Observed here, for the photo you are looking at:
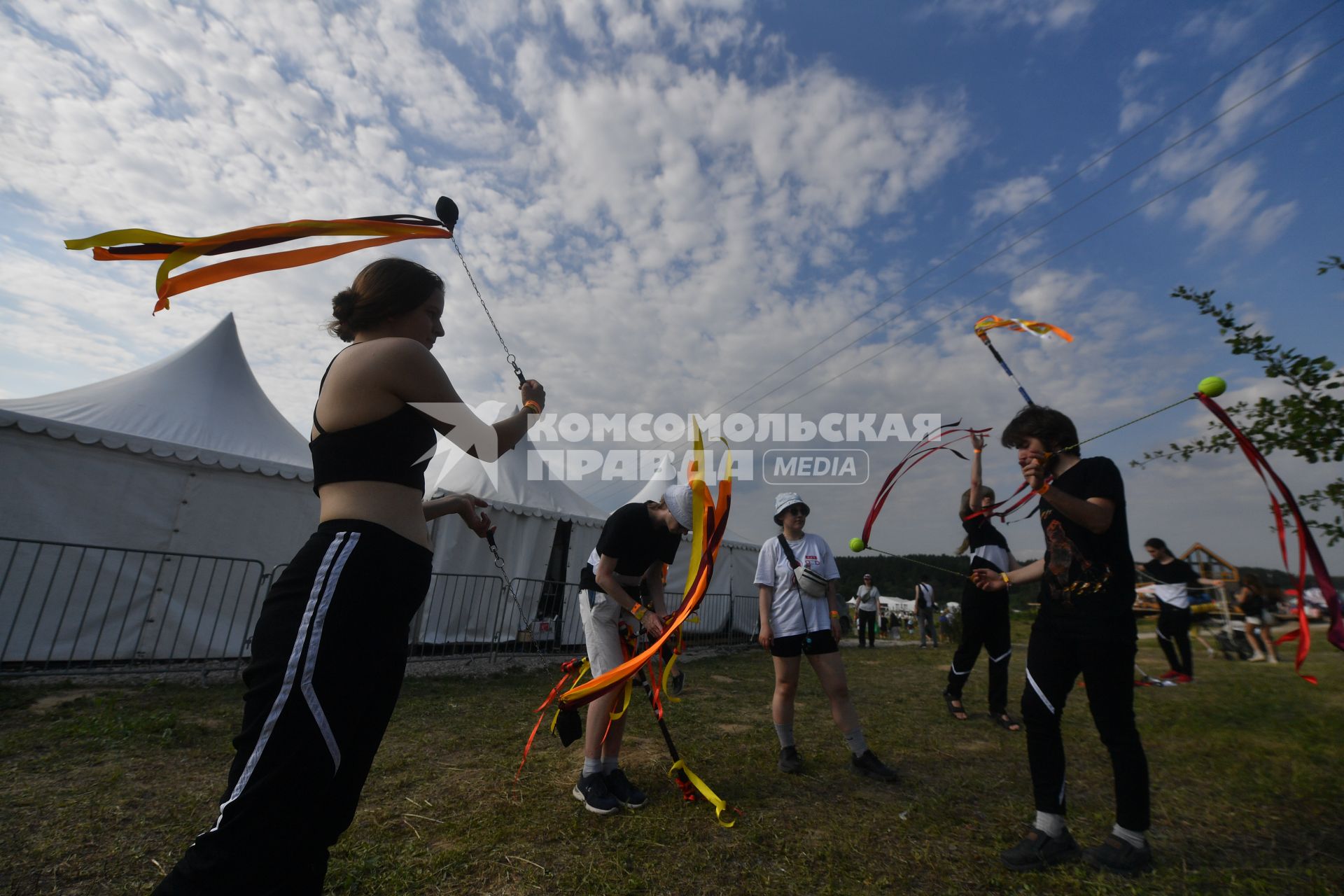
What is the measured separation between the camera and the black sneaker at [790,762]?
12.6 feet

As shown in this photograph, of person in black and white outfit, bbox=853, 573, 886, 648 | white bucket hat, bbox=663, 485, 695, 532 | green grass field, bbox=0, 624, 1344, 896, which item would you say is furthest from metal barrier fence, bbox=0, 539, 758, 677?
person in black and white outfit, bbox=853, 573, 886, 648

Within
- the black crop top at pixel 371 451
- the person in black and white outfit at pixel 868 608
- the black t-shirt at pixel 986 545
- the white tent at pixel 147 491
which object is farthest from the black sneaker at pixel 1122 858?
the person in black and white outfit at pixel 868 608

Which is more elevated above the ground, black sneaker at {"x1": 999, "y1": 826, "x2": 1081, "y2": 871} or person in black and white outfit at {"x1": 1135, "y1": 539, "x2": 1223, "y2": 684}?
person in black and white outfit at {"x1": 1135, "y1": 539, "x2": 1223, "y2": 684}

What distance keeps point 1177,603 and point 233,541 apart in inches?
499

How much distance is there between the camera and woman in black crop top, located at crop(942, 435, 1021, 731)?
17.3 ft

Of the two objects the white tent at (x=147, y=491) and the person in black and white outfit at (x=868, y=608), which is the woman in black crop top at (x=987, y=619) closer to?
the white tent at (x=147, y=491)

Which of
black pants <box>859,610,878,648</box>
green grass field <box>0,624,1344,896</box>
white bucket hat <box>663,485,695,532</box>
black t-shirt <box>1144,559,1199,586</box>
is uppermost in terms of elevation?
black t-shirt <box>1144,559,1199,586</box>

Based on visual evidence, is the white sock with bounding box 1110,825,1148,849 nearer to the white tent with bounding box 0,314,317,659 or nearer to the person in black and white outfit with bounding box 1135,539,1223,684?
the person in black and white outfit with bounding box 1135,539,1223,684

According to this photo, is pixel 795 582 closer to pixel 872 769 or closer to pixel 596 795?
pixel 872 769

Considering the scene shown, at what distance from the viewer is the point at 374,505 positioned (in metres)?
1.52

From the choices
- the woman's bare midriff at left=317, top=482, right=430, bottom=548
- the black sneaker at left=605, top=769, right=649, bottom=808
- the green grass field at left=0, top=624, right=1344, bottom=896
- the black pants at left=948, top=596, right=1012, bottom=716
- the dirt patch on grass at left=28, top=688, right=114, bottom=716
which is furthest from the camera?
the black pants at left=948, top=596, right=1012, bottom=716

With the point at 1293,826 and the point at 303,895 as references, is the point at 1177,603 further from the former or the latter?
the point at 303,895

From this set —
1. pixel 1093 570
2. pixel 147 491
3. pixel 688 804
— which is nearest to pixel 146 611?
pixel 147 491

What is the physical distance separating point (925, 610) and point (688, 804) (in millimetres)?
13577
